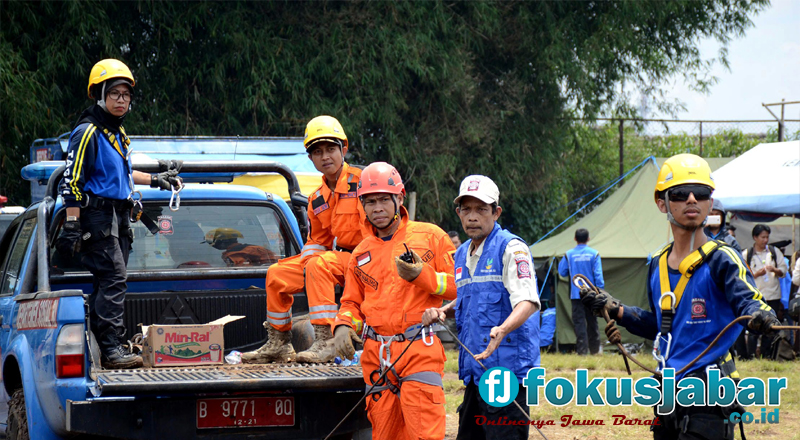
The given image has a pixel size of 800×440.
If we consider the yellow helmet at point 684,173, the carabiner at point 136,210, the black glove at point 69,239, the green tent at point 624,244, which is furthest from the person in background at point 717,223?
the black glove at point 69,239

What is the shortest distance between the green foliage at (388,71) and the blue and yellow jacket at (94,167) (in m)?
8.89

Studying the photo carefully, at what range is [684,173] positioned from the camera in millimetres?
3773

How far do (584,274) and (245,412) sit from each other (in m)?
8.85

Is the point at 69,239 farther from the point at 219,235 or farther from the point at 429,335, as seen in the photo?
the point at 429,335

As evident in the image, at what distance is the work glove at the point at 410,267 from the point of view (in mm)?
4172

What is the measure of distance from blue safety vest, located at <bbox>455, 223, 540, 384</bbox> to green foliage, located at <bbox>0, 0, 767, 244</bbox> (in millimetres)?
11002

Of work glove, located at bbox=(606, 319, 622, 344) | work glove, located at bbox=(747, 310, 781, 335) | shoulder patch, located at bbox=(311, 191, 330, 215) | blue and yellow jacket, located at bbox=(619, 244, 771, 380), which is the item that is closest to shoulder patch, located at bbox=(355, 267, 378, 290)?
shoulder patch, located at bbox=(311, 191, 330, 215)

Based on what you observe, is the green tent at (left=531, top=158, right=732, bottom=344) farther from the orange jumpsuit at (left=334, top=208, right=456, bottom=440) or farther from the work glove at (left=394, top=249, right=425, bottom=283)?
the work glove at (left=394, top=249, right=425, bottom=283)

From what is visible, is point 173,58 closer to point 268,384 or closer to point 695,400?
point 268,384

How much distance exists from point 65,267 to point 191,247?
0.81 m

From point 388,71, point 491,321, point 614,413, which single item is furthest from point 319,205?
point 388,71

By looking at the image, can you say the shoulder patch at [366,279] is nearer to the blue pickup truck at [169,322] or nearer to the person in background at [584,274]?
the blue pickup truck at [169,322]

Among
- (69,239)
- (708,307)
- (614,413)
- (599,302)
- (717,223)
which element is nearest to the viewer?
(708,307)

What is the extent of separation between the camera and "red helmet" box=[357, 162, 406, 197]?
14.9 feet
